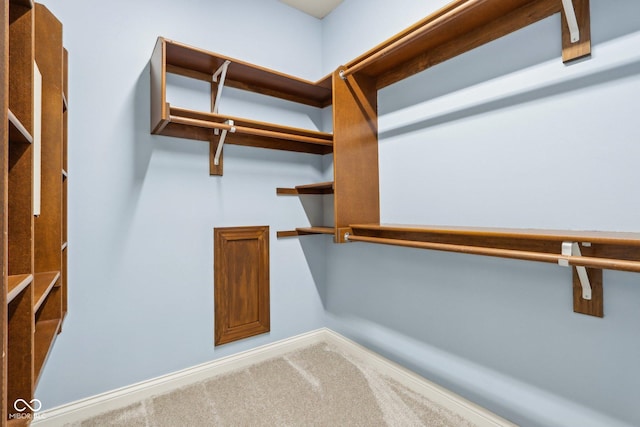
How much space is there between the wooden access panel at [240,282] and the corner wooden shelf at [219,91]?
0.50 metres

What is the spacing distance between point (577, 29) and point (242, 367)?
8.27 feet

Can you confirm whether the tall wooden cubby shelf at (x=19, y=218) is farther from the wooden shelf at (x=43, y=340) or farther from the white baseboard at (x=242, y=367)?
the white baseboard at (x=242, y=367)

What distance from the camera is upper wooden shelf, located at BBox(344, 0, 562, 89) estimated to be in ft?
4.21

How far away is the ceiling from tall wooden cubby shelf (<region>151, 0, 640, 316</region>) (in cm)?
72

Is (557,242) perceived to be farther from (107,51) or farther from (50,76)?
(107,51)

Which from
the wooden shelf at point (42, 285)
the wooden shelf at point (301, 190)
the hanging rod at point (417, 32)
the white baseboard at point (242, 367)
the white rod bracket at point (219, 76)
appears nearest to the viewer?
the wooden shelf at point (42, 285)

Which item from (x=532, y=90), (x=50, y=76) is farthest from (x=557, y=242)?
(x=50, y=76)

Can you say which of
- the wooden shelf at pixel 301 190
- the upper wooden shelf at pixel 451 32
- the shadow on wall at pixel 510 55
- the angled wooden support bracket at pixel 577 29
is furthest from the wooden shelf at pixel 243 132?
the angled wooden support bracket at pixel 577 29

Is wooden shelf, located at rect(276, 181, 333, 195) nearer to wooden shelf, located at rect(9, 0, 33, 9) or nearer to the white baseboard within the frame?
the white baseboard

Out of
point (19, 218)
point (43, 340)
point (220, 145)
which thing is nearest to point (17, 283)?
point (19, 218)

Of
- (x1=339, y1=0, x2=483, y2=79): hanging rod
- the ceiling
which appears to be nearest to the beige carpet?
(x1=339, y1=0, x2=483, y2=79): hanging rod

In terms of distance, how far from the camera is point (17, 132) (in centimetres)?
73

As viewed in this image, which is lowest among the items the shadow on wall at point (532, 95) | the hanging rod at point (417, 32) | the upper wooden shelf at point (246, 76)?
the shadow on wall at point (532, 95)

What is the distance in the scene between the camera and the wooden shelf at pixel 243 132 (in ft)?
5.63
